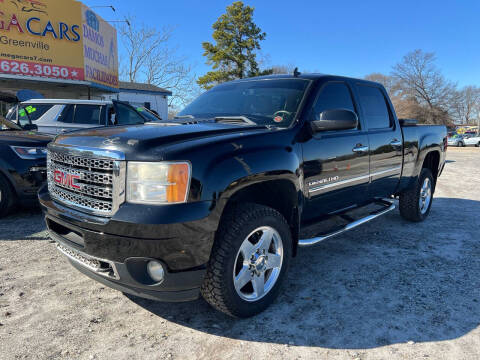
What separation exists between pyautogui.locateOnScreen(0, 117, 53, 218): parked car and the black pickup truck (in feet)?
7.39

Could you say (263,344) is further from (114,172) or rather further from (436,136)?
(436,136)

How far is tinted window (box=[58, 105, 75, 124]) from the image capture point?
26.0 ft

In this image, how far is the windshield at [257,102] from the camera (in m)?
3.04

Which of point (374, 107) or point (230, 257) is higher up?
point (374, 107)

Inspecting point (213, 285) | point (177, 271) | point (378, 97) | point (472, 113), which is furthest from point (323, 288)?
point (472, 113)

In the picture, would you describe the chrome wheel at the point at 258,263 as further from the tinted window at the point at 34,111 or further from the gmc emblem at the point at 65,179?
the tinted window at the point at 34,111

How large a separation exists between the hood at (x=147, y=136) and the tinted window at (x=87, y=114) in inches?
222

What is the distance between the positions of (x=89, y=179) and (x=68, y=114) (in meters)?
6.64

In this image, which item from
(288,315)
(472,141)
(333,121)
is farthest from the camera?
(472,141)

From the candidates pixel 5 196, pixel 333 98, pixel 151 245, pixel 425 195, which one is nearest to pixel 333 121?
pixel 333 98

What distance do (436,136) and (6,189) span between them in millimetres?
6219

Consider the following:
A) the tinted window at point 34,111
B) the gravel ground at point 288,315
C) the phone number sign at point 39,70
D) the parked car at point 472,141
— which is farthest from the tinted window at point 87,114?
the parked car at point 472,141

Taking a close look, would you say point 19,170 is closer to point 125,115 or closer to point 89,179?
point 89,179

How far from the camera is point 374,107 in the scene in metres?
4.12
